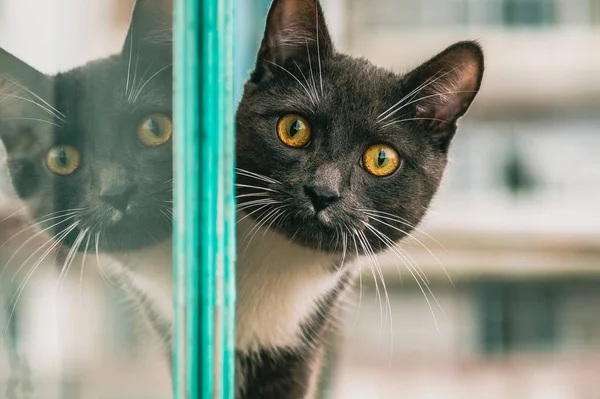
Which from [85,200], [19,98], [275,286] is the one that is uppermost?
[19,98]

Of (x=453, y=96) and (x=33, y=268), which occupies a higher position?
(x=453, y=96)

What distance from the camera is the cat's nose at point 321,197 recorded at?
2.19 ft

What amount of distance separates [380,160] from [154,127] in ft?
0.89

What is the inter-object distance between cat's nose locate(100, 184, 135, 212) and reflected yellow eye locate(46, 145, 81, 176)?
0.05 m

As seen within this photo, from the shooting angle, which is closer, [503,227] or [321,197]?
[321,197]

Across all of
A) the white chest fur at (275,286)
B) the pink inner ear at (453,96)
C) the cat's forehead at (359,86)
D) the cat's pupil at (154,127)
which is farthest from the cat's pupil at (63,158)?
the pink inner ear at (453,96)

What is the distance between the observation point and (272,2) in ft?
2.32

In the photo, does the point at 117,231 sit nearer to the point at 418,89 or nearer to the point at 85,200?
the point at 85,200

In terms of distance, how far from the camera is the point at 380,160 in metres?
0.71

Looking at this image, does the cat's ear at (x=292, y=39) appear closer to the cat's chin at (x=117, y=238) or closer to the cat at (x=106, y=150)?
the cat at (x=106, y=150)

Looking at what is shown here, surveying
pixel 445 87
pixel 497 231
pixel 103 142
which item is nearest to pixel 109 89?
pixel 103 142

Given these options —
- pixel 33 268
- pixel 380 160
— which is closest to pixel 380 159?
pixel 380 160

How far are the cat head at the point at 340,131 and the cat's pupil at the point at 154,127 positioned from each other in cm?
10

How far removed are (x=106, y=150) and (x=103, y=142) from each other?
0.4 inches
